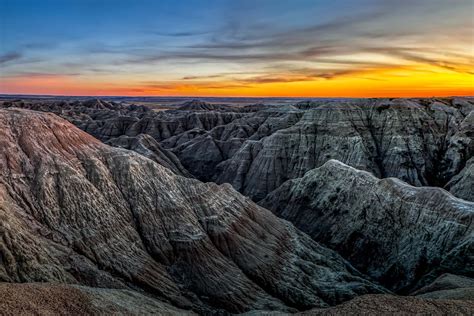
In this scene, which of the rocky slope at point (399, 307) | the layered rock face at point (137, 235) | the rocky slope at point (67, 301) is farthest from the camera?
the layered rock face at point (137, 235)

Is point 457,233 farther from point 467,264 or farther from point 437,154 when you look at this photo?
point 437,154

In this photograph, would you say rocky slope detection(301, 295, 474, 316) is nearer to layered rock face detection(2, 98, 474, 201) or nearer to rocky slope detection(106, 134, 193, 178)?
layered rock face detection(2, 98, 474, 201)

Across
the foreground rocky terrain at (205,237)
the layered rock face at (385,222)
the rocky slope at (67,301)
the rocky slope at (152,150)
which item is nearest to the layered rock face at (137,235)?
the foreground rocky terrain at (205,237)

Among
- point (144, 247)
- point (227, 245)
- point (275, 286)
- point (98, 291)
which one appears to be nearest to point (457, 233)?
point (275, 286)

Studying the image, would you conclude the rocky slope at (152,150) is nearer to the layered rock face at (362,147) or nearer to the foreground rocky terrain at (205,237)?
the layered rock face at (362,147)

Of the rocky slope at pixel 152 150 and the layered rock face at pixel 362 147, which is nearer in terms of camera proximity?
the layered rock face at pixel 362 147

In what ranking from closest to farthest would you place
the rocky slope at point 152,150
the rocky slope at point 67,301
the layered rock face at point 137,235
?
the rocky slope at point 67,301 → the layered rock face at point 137,235 → the rocky slope at point 152,150

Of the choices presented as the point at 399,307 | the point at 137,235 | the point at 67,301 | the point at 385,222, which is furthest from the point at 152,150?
the point at 399,307
